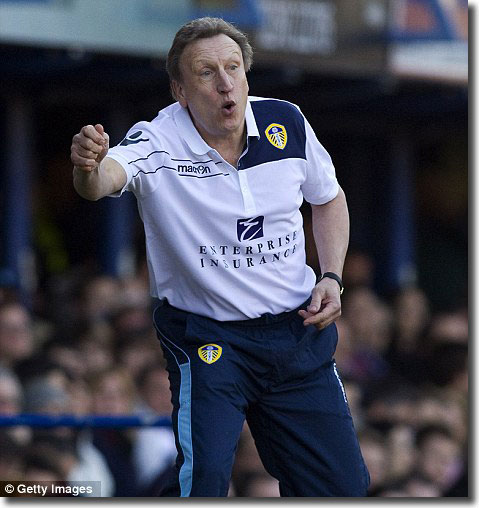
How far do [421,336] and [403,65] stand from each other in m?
2.36

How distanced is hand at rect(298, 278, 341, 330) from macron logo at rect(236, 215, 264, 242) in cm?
28

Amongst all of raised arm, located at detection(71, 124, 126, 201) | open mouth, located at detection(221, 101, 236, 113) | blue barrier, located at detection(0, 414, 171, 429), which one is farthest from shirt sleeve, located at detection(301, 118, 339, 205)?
blue barrier, located at detection(0, 414, 171, 429)

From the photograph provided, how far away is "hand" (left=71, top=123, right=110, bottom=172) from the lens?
3549mm

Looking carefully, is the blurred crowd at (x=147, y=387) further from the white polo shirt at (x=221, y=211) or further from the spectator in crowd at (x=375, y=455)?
the white polo shirt at (x=221, y=211)

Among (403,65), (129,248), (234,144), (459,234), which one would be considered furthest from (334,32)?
(234,144)

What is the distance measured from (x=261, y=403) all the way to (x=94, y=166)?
105cm

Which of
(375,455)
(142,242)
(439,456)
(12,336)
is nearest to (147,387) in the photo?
(12,336)

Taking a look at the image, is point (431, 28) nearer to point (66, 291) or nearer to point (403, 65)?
point (403, 65)

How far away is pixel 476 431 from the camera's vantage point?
20.5 ft

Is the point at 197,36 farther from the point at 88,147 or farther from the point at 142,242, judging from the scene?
the point at 142,242

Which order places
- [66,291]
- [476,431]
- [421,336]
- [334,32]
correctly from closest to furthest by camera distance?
[476,431], [66,291], [334,32], [421,336]

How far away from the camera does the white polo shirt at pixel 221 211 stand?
396 centimetres

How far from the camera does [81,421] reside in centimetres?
567

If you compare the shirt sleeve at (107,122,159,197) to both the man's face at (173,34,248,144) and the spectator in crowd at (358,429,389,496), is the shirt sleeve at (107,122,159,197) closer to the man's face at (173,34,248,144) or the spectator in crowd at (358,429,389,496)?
the man's face at (173,34,248,144)
